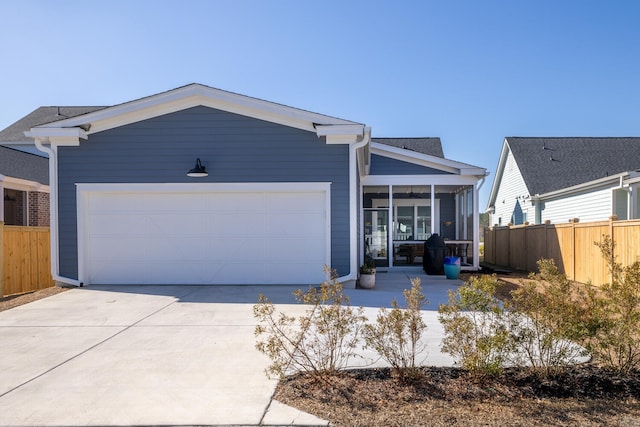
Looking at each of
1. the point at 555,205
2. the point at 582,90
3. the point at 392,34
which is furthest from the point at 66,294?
the point at 582,90

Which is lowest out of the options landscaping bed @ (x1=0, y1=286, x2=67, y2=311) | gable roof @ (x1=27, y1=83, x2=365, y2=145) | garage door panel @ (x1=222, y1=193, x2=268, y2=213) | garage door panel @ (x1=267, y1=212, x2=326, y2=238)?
landscaping bed @ (x1=0, y1=286, x2=67, y2=311)

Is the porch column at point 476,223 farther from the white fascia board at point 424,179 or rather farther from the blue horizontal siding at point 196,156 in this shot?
the blue horizontal siding at point 196,156

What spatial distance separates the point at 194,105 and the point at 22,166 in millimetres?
9398

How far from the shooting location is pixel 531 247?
14383 millimetres

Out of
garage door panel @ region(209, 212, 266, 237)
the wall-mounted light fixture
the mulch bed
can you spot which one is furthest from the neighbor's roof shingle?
the mulch bed

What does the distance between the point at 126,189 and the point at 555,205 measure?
646 inches

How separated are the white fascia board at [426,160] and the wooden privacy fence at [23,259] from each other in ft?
31.1

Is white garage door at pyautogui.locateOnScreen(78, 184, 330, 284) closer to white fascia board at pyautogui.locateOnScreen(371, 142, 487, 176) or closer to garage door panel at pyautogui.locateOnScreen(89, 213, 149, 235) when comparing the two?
garage door panel at pyautogui.locateOnScreen(89, 213, 149, 235)

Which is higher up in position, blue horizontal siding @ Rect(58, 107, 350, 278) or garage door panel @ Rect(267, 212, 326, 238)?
blue horizontal siding @ Rect(58, 107, 350, 278)

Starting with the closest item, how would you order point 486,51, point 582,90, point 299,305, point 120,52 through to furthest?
point 299,305 → point 120,52 → point 486,51 → point 582,90

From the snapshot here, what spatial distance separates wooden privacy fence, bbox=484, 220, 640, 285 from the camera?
9.31 meters

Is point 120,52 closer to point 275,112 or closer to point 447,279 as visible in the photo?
point 275,112

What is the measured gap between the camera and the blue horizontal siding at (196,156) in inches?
384

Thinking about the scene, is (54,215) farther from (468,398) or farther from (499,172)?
(499,172)
